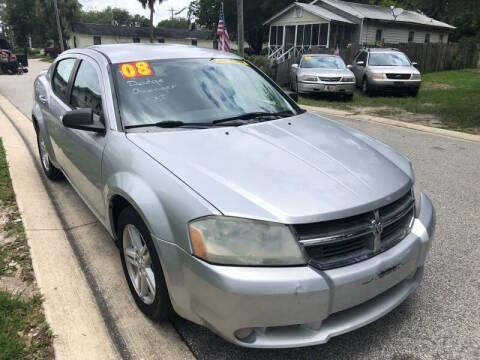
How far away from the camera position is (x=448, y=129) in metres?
9.20

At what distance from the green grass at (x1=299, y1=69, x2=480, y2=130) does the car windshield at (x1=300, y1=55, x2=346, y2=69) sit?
41.4 inches

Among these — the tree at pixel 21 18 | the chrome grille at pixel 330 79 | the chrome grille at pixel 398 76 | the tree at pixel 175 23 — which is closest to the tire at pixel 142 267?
the chrome grille at pixel 330 79

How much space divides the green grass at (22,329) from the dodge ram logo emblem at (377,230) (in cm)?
187

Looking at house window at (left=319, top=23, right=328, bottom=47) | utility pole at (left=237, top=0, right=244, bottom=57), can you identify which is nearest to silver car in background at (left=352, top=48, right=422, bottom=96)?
utility pole at (left=237, top=0, right=244, bottom=57)

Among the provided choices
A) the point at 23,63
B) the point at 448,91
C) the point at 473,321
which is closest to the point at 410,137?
the point at 473,321

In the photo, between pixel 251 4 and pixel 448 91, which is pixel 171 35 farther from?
pixel 448 91

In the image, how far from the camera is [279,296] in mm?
1909

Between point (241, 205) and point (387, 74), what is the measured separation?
13419mm

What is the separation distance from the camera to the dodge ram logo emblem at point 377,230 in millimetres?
2143

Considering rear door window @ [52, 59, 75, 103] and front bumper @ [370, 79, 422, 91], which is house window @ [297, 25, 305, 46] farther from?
rear door window @ [52, 59, 75, 103]

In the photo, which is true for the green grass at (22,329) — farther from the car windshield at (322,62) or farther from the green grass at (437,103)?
the car windshield at (322,62)

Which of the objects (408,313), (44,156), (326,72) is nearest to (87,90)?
(44,156)

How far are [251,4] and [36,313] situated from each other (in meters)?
46.1

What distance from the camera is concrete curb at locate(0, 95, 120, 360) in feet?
7.91
